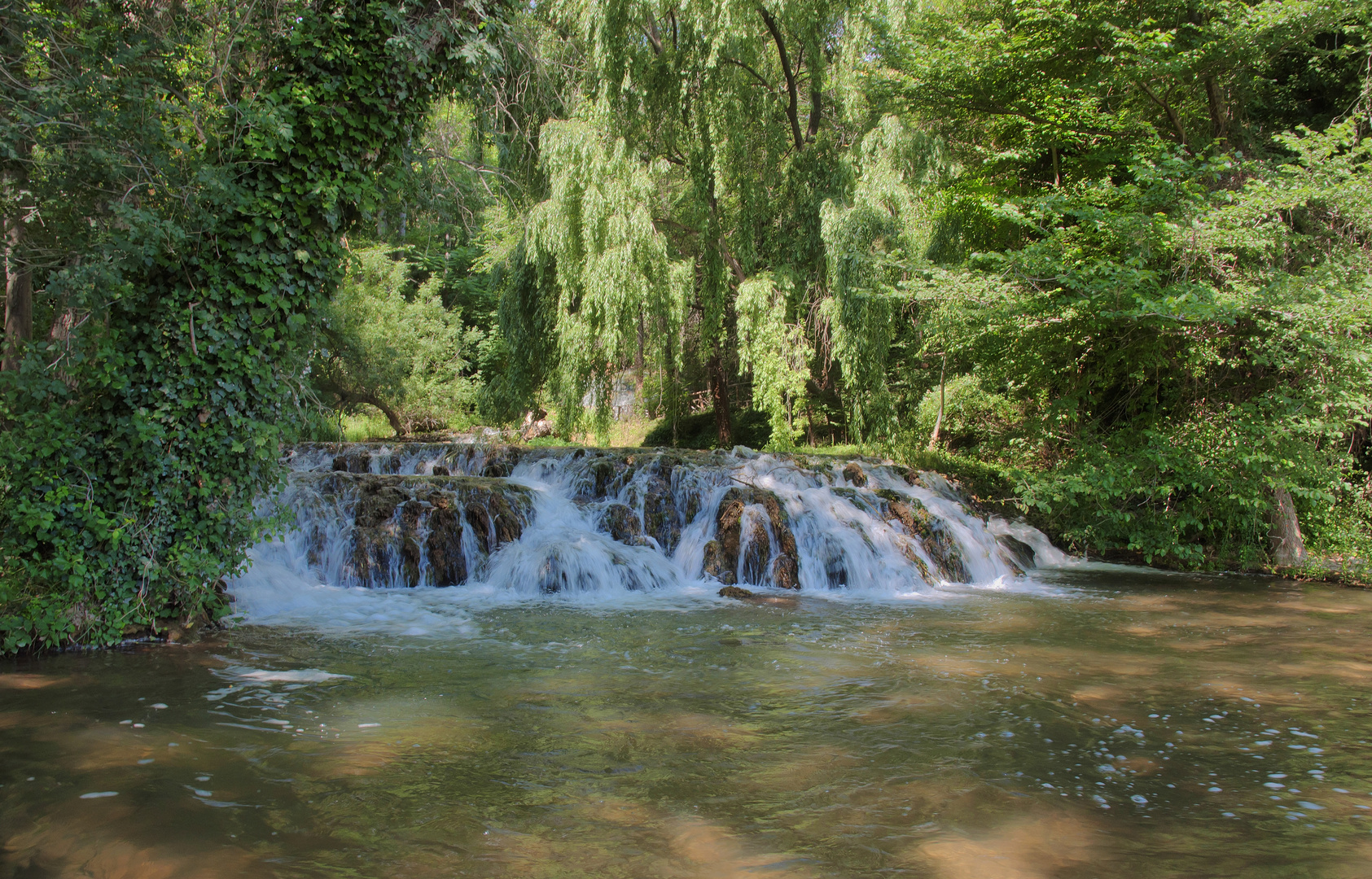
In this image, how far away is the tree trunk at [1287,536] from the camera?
9.99 meters

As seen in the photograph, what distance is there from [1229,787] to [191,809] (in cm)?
446

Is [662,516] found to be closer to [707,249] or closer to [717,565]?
[717,565]

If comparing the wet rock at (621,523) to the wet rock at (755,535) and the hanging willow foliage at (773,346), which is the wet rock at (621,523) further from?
the hanging willow foliage at (773,346)

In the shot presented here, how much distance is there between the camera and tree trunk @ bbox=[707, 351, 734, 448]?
55.9 feet

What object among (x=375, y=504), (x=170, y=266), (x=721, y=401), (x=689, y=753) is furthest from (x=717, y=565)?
(x=721, y=401)

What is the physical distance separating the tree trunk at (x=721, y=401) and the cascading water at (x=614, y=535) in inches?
191

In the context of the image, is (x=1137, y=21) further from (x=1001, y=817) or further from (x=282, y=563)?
(x=282, y=563)

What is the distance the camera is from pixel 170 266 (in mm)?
5461

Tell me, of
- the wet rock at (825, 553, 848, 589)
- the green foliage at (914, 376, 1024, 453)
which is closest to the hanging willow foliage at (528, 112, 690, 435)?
the wet rock at (825, 553, 848, 589)

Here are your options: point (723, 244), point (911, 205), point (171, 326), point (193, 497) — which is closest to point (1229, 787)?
point (193, 497)

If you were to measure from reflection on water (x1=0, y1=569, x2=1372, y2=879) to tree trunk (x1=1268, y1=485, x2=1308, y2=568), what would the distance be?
165 inches

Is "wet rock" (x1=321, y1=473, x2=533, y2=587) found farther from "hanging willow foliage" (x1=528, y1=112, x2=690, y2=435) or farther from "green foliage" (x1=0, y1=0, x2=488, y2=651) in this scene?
"hanging willow foliage" (x1=528, y1=112, x2=690, y2=435)

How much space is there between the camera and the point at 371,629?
661 centimetres

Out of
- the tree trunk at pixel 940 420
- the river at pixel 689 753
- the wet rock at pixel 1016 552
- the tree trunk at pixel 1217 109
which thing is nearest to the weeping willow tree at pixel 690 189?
the tree trunk at pixel 940 420
